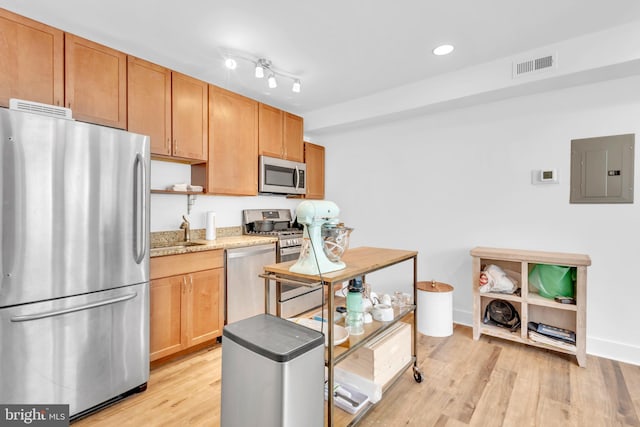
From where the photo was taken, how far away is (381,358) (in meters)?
1.86

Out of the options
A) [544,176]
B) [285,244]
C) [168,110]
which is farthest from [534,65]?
[168,110]

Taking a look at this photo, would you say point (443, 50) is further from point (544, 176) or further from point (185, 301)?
point (185, 301)

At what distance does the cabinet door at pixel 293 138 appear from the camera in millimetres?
3828

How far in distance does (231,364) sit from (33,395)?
121 centimetres

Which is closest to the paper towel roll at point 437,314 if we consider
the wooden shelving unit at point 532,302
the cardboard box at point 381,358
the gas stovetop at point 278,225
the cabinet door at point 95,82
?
the wooden shelving unit at point 532,302

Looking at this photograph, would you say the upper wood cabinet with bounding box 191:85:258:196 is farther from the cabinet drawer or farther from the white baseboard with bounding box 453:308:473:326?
the white baseboard with bounding box 453:308:473:326

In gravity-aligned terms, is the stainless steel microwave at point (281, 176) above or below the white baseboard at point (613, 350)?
above

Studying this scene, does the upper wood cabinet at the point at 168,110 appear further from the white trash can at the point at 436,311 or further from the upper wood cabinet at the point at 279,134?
the white trash can at the point at 436,311

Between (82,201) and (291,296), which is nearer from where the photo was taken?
Answer: (82,201)

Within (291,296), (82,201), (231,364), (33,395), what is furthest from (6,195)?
(291,296)

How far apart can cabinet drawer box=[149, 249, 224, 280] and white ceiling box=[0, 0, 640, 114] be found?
5.66ft

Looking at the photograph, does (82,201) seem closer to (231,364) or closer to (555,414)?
(231,364)

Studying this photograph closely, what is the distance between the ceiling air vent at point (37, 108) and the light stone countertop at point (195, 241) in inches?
40.8

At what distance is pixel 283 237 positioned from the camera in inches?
131
